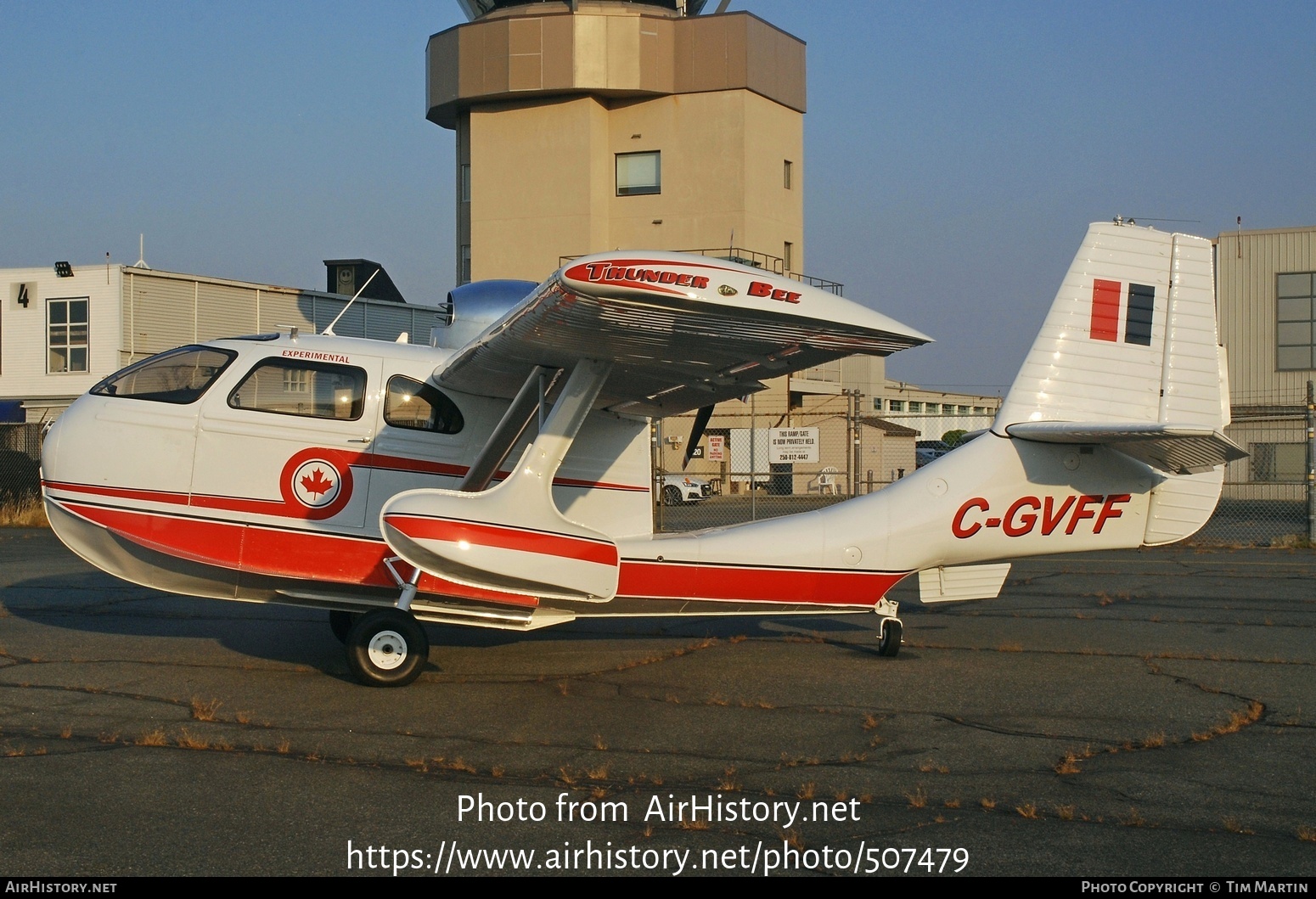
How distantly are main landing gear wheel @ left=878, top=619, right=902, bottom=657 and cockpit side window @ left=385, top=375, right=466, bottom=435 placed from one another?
386 cm

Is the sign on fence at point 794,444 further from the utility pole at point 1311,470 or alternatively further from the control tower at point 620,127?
the control tower at point 620,127

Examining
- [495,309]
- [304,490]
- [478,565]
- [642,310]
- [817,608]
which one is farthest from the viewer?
[495,309]

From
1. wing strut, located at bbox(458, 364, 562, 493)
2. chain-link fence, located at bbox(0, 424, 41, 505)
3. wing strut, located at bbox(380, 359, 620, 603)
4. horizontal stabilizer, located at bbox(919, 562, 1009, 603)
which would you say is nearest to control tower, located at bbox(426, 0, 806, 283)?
chain-link fence, located at bbox(0, 424, 41, 505)

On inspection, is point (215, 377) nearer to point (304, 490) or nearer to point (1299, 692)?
point (304, 490)

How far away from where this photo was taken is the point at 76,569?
52.4 feet

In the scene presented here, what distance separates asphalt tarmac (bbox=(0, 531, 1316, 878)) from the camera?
15.8 ft

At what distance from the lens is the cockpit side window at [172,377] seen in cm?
871

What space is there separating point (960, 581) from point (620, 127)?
3849 centimetres

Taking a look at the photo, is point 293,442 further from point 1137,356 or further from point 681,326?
point 1137,356

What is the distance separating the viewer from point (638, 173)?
149ft

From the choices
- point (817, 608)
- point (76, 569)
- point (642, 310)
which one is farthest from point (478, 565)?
point (76, 569)

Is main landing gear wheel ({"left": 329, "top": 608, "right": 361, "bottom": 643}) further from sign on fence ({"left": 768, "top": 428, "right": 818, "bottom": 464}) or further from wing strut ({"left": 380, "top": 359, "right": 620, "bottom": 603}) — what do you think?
sign on fence ({"left": 768, "top": 428, "right": 818, "bottom": 464})

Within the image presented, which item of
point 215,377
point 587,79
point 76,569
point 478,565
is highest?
point 587,79

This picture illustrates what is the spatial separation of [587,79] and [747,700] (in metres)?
39.0
